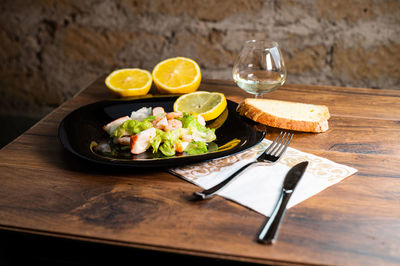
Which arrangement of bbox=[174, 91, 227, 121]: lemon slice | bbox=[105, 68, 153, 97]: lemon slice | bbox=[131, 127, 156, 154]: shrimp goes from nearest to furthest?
bbox=[131, 127, 156, 154]: shrimp, bbox=[174, 91, 227, 121]: lemon slice, bbox=[105, 68, 153, 97]: lemon slice

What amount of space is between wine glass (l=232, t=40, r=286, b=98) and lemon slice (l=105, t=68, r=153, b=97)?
13.3 inches

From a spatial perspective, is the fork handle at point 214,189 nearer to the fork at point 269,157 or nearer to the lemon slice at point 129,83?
the fork at point 269,157

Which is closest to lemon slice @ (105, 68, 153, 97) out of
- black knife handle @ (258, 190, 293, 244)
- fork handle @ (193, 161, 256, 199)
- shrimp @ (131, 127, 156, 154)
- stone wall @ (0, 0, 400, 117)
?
shrimp @ (131, 127, 156, 154)

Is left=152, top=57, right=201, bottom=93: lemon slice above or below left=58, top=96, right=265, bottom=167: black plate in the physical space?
above

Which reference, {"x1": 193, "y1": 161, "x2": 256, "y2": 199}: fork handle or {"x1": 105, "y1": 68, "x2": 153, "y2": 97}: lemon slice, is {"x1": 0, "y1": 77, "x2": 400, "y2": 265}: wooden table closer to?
{"x1": 193, "y1": 161, "x2": 256, "y2": 199}: fork handle

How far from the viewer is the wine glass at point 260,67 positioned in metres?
1.21

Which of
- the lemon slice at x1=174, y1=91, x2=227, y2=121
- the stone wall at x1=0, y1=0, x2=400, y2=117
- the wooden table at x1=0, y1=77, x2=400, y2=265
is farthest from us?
the stone wall at x1=0, y1=0, x2=400, y2=117

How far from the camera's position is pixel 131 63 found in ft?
8.21

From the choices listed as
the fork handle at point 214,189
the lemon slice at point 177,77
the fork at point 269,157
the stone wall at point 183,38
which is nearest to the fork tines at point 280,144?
the fork at point 269,157

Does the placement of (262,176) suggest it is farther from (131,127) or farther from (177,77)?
(177,77)

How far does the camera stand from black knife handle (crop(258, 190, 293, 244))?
0.68 metres

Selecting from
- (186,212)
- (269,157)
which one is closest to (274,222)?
(186,212)

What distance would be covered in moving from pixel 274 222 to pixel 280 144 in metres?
0.35

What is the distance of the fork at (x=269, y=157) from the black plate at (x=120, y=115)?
0.04m
